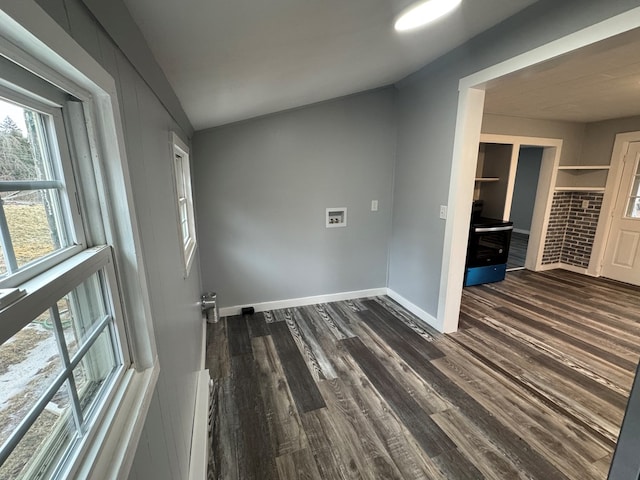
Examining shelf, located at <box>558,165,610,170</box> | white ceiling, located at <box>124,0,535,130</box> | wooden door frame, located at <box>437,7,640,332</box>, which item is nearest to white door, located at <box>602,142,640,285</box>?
shelf, located at <box>558,165,610,170</box>

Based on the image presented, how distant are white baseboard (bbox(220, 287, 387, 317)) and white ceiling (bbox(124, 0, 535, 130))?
1.91 meters

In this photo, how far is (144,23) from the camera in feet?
2.74

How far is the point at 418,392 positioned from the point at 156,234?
6.42 ft

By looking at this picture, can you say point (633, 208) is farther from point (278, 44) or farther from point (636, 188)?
point (278, 44)

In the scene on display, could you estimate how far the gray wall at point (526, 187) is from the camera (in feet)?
23.0

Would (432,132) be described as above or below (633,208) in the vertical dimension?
above

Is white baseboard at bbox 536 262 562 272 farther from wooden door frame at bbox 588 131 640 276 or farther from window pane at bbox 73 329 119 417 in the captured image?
window pane at bbox 73 329 119 417

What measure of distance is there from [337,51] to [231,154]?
160cm

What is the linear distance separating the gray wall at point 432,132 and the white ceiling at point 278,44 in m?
0.13

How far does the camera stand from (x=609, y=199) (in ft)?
13.9

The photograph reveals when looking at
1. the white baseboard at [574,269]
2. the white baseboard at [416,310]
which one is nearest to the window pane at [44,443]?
the white baseboard at [416,310]

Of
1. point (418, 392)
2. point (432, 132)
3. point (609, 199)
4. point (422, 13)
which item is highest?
point (422, 13)

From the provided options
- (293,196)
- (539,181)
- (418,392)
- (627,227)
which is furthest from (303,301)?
(627,227)

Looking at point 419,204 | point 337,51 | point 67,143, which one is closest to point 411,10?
point 337,51
